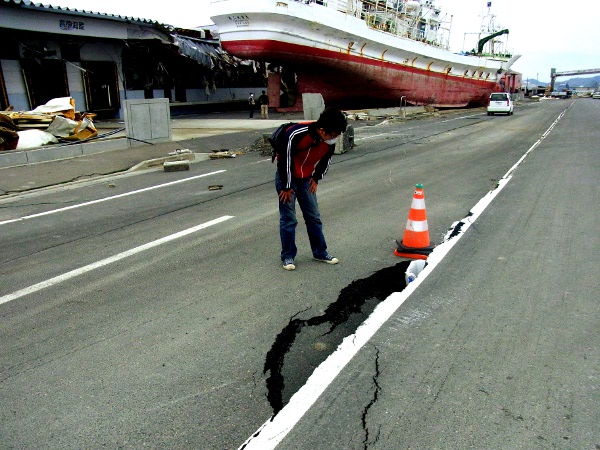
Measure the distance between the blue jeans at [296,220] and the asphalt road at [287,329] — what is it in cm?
21

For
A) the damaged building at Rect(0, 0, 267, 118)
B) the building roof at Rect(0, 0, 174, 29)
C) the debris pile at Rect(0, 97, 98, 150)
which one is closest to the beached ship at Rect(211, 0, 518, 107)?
the damaged building at Rect(0, 0, 267, 118)

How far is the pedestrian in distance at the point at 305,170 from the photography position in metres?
4.21

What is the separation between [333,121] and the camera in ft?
13.5

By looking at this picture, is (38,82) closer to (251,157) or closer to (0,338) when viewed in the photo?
(251,157)

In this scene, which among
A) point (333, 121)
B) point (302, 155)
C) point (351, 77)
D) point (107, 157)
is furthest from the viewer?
point (351, 77)

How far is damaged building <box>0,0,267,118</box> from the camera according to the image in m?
17.5

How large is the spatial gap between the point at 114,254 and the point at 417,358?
3.89m

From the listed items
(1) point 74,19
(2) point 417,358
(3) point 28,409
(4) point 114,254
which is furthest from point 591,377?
(1) point 74,19

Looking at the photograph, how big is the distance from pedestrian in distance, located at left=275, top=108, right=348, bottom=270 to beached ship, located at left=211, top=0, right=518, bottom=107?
22.3 m

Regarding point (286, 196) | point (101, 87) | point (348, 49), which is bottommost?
point (286, 196)

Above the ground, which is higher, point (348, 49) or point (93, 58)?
point (348, 49)

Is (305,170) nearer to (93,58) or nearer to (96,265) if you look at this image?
(96,265)

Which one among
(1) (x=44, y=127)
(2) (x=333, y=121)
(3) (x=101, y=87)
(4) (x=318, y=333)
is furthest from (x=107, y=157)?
(4) (x=318, y=333)

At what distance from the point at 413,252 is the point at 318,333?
6.98ft
